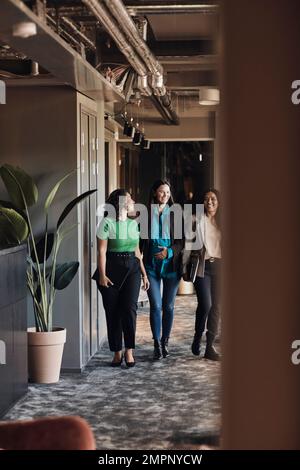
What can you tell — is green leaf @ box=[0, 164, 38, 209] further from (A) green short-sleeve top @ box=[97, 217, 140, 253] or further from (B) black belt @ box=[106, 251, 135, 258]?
(B) black belt @ box=[106, 251, 135, 258]

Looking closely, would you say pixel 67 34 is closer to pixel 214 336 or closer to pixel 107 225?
pixel 107 225

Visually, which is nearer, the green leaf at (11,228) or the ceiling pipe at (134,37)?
the ceiling pipe at (134,37)

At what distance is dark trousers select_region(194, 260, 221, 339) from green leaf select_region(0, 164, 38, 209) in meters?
1.67

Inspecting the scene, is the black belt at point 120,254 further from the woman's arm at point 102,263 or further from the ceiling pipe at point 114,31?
the ceiling pipe at point 114,31

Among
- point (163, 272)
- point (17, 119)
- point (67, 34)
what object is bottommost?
point (163, 272)

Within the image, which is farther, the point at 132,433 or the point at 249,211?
the point at 132,433

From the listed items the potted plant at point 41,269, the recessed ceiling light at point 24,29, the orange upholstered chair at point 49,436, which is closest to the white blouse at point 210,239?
the potted plant at point 41,269

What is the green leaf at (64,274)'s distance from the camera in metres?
6.33

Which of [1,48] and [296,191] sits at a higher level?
[1,48]

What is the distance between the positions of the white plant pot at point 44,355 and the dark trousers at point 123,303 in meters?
0.61

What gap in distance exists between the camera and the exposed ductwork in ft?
14.4

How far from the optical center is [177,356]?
7215mm

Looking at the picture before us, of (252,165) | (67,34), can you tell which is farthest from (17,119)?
(252,165)

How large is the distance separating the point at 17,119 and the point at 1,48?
791 millimetres
